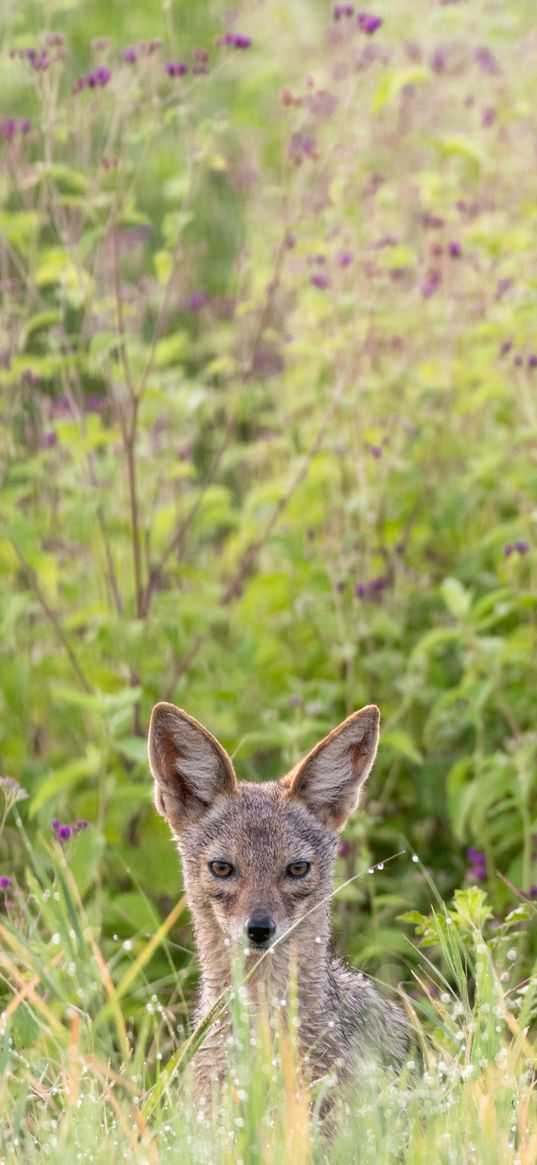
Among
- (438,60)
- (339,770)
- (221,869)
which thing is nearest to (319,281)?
(438,60)

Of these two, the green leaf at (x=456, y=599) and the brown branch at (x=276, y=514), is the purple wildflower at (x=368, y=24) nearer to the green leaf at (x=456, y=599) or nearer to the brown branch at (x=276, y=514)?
the brown branch at (x=276, y=514)

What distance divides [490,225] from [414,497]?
1242mm

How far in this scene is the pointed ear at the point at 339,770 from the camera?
460 centimetres

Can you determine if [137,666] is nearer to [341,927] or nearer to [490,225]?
[341,927]

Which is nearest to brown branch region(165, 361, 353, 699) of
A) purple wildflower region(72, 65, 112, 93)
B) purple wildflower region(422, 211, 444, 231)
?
purple wildflower region(422, 211, 444, 231)

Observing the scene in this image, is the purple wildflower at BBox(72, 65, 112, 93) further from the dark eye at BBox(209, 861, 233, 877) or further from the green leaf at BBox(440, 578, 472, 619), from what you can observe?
the dark eye at BBox(209, 861, 233, 877)

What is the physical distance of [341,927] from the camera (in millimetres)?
6402

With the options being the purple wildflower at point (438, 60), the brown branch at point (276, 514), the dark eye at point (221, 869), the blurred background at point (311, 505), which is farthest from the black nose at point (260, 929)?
the purple wildflower at point (438, 60)

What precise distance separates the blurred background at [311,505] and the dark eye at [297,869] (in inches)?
41.7

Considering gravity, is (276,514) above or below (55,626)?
above

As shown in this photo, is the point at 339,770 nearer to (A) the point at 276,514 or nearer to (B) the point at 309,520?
(A) the point at 276,514

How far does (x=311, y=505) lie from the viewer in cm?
748

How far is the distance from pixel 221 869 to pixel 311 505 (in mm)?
3061

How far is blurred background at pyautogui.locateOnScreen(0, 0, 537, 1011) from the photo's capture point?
20.6ft
